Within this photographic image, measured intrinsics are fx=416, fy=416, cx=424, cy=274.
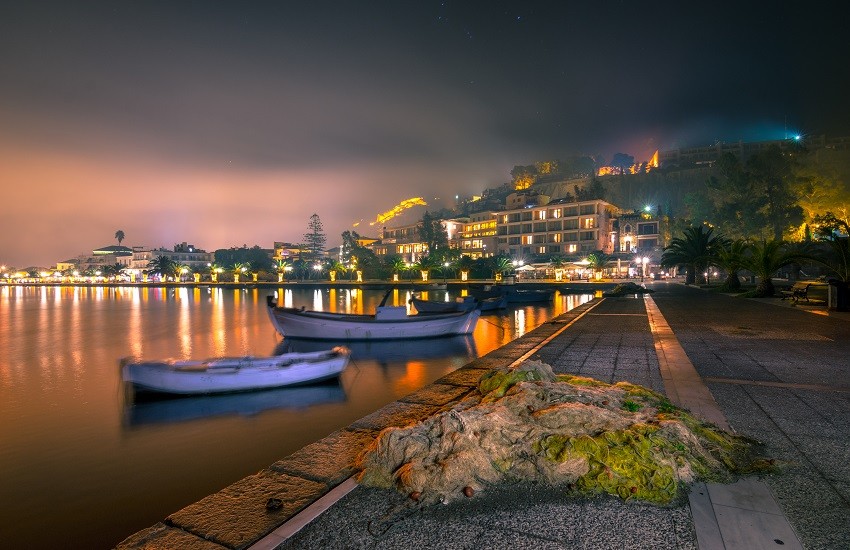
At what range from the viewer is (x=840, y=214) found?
6619 cm

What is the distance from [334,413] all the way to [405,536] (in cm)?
953

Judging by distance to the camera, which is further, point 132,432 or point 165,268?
point 165,268

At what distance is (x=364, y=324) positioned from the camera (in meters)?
24.0

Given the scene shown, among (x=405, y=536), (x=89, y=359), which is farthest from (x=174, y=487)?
(x=89, y=359)

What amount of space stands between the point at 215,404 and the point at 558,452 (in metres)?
11.8

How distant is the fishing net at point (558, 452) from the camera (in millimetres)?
4418

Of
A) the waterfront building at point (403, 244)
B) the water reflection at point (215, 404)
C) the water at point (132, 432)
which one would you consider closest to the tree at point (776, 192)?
the water at point (132, 432)

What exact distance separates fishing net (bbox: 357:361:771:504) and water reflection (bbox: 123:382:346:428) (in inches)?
361

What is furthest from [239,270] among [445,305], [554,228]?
[445,305]

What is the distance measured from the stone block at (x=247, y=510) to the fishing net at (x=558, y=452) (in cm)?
77

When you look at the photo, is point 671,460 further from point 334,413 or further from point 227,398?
point 227,398

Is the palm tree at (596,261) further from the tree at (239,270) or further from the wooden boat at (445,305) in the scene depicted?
the tree at (239,270)

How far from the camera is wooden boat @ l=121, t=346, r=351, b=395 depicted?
13008 mm

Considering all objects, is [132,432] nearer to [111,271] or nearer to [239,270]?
[239,270]
